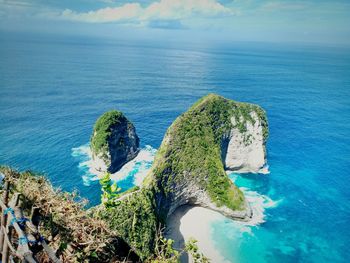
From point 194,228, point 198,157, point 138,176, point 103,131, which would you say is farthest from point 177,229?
point 103,131

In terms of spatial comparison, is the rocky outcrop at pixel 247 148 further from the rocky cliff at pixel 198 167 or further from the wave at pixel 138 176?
the wave at pixel 138 176

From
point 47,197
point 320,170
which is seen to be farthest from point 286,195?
point 47,197

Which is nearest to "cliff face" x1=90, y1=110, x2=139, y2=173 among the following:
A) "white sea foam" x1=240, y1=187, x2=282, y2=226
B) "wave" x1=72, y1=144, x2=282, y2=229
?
"wave" x1=72, y1=144, x2=282, y2=229

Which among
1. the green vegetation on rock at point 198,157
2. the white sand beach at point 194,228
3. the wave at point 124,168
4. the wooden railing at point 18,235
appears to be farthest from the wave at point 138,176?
the wooden railing at point 18,235

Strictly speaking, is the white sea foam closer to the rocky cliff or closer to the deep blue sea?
the deep blue sea

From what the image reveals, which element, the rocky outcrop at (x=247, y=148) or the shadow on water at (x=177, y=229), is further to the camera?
the rocky outcrop at (x=247, y=148)

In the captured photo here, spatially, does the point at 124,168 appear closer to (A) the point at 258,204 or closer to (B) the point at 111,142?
(B) the point at 111,142

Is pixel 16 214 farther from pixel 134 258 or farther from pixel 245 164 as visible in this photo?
pixel 245 164
